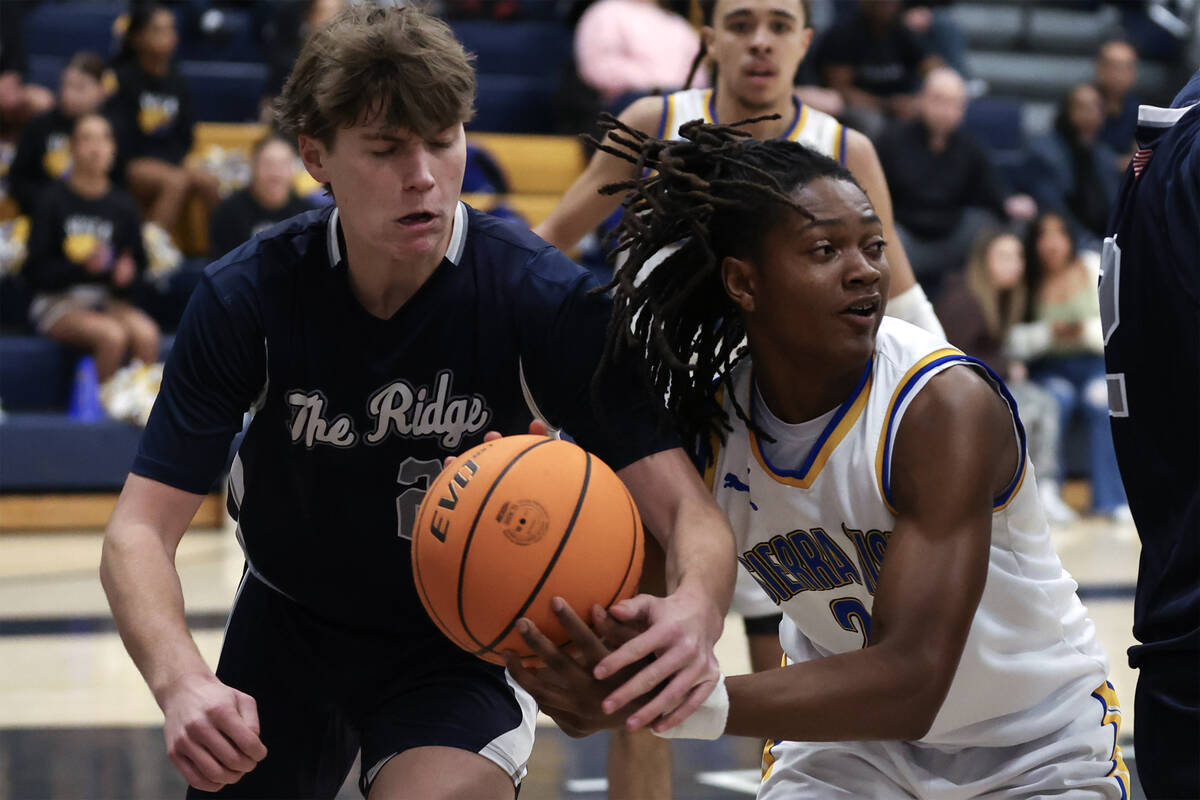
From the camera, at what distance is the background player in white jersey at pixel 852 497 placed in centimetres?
211

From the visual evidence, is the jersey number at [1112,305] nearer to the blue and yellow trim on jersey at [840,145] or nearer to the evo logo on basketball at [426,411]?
the evo logo on basketball at [426,411]

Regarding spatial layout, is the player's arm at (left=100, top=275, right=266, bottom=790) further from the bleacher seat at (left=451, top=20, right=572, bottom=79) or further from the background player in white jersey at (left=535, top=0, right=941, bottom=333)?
the bleacher seat at (left=451, top=20, right=572, bottom=79)

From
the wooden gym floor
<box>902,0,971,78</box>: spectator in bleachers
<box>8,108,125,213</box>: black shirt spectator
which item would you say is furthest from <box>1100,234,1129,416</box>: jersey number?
<box>902,0,971,78</box>: spectator in bleachers

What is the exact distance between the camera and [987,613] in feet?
7.74

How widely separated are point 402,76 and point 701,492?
775 mm

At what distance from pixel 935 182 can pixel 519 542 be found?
7.97 m

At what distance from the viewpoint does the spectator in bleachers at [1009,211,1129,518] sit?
923 cm

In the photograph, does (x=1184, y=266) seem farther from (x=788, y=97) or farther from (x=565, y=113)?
(x=565, y=113)

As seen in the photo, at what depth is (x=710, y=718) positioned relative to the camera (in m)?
2.02

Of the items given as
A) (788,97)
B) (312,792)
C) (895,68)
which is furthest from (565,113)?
(312,792)

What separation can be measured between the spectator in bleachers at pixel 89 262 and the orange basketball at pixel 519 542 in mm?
6634

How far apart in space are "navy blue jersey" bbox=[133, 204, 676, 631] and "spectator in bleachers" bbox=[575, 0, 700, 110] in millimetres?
6995

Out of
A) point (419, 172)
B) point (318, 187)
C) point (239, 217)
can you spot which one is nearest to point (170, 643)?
point (419, 172)

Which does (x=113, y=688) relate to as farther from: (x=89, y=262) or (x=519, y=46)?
(x=519, y=46)
